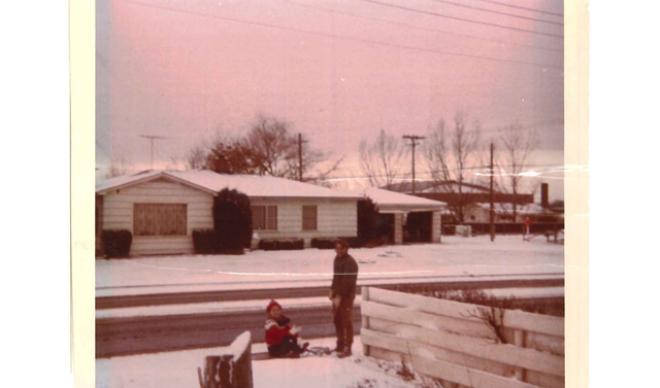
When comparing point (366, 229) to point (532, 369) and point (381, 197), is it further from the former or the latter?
point (532, 369)

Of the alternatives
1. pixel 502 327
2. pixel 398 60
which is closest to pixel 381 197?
pixel 398 60

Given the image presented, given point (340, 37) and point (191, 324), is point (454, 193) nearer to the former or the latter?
point (340, 37)

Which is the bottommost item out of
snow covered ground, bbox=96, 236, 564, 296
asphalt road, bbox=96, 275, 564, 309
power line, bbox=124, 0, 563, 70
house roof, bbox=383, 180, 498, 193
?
asphalt road, bbox=96, 275, 564, 309

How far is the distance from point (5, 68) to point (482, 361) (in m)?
1.96

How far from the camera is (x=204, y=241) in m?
2.33

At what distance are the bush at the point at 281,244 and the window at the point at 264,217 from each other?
0.05 metres

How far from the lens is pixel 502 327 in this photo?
98.5 inches

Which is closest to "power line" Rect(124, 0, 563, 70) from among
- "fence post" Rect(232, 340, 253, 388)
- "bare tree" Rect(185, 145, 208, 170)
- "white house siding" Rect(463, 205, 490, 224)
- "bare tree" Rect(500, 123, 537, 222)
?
"bare tree" Rect(500, 123, 537, 222)

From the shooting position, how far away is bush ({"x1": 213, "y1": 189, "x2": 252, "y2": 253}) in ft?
7.66

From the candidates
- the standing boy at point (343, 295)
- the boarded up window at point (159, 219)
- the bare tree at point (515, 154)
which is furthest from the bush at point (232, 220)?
the bare tree at point (515, 154)

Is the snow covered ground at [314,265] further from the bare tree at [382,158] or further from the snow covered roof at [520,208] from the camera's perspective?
the bare tree at [382,158]

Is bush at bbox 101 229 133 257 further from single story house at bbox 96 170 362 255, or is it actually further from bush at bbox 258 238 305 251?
bush at bbox 258 238 305 251

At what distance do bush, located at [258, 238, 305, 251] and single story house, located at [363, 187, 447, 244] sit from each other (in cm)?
30

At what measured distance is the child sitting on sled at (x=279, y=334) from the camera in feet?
7.82
